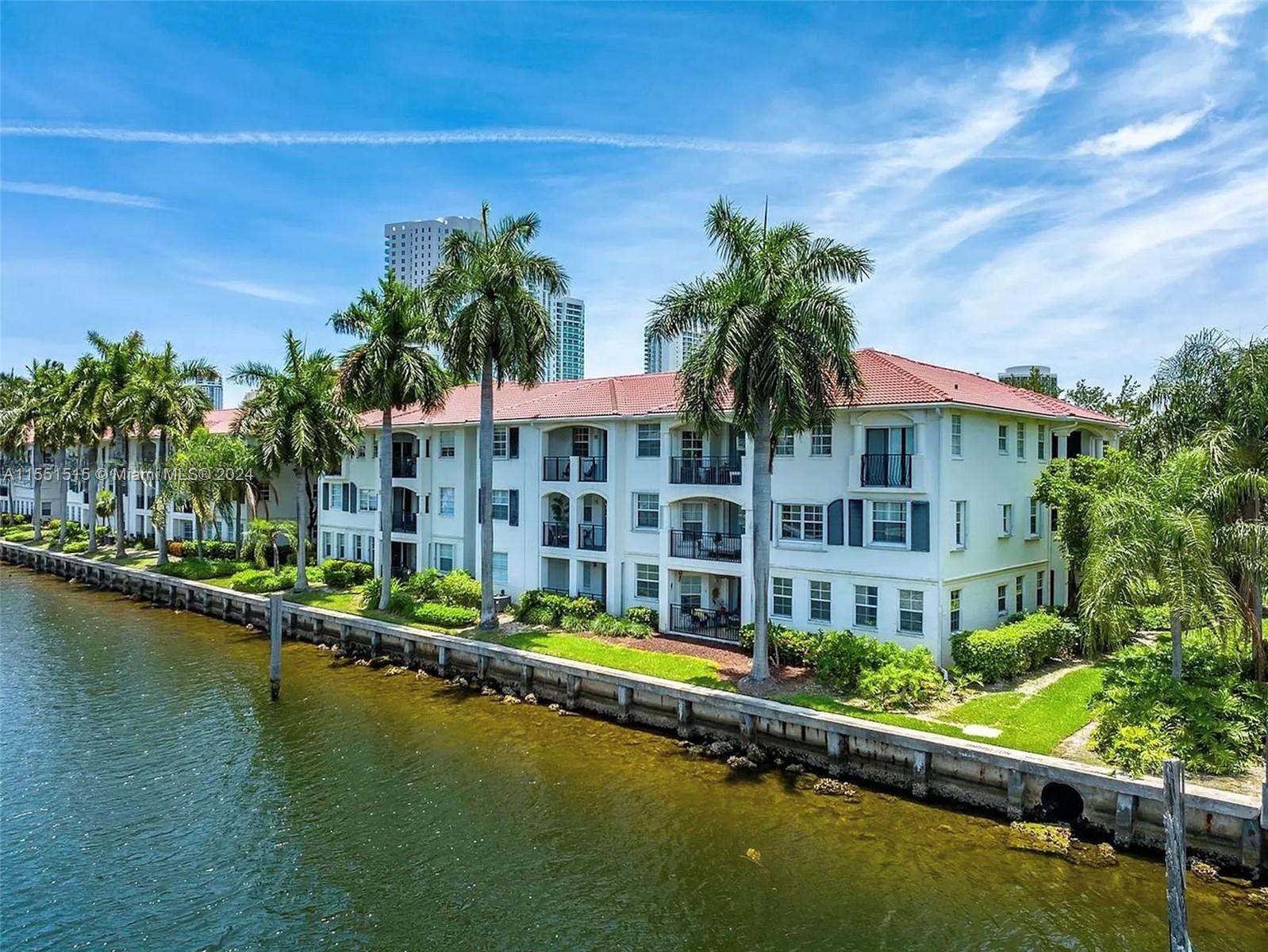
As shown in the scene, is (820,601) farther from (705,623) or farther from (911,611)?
(705,623)

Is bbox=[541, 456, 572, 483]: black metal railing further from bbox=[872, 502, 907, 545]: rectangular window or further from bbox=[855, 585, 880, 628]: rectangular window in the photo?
bbox=[855, 585, 880, 628]: rectangular window

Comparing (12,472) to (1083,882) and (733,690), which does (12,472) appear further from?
(1083,882)

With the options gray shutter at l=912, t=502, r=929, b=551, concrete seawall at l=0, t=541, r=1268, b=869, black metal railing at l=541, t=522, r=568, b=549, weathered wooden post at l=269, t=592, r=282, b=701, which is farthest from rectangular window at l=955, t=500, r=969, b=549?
weathered wooden post at l=269, t=592, r=282, b=701

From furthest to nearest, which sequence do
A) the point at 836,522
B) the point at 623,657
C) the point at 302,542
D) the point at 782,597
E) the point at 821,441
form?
the point at 302,542 → the point at 782,597 → the point at 821,441 → the point at 623,657 → the point at 836,522

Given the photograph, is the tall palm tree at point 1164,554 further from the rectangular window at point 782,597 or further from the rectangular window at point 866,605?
the rectangular window at point 782,597

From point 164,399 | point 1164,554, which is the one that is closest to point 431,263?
point 164,399

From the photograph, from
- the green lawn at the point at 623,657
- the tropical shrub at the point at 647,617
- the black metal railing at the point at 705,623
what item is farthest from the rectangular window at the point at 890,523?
the tropical shrub at the point at 647,617
